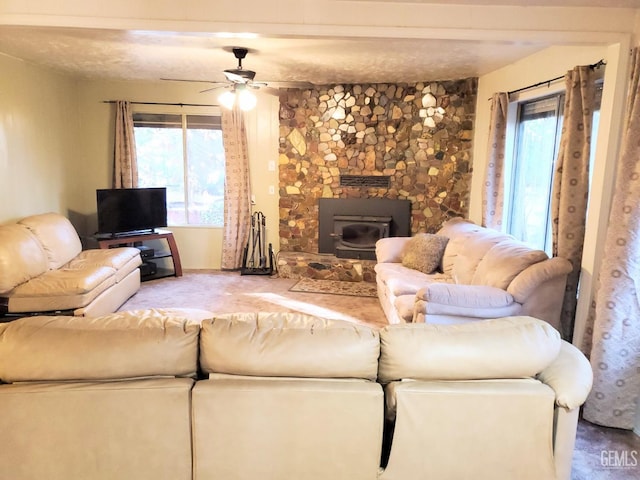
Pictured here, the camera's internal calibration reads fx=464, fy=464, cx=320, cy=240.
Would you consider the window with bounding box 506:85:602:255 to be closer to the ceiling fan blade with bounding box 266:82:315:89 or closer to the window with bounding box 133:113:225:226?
the ceiling fan blade with bounding box 266:82:315:89

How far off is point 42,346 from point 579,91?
3.28 m

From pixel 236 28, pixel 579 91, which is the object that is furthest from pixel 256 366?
pixel 579 91

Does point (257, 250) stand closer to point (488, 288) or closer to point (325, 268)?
point (325, 268)

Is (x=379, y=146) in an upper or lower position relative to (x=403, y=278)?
upper

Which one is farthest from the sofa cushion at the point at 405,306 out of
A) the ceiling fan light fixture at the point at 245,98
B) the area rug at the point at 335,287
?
the ceiling fan light fixture at the point at 245,98

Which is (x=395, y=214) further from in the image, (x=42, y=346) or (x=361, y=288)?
(x=42, y=346)

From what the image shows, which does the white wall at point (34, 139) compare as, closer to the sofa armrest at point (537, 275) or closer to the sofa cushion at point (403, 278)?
the sofa cushion at point (403, 278)

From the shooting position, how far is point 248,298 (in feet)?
16.5

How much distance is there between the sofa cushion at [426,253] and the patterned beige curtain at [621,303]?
5.94 ft

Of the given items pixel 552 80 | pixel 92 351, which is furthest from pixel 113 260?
pixel 552 80

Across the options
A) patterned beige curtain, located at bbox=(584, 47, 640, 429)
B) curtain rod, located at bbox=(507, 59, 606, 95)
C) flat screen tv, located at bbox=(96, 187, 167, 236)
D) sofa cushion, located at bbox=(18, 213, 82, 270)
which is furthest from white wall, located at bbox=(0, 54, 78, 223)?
patterned beige curtain, located at bbox=(584, 47, 640, 429)

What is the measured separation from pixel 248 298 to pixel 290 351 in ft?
11.4

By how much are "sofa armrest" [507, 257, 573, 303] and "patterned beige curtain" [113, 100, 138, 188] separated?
15.7 ft

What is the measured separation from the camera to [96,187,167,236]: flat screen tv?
535 centimetres
